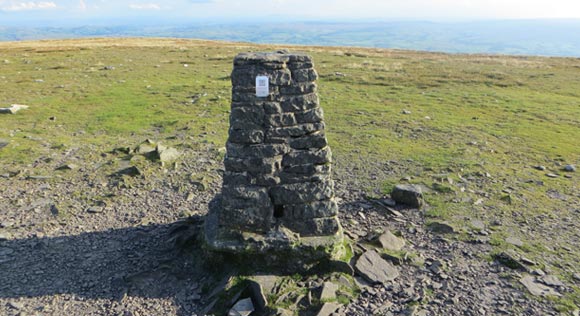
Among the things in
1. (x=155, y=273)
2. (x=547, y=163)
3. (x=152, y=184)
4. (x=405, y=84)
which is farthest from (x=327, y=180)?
(x=405, y=84)

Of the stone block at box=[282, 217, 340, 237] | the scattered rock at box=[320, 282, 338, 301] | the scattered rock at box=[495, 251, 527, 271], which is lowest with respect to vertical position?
the scattered rock at box=[320, 282, 338, 301]

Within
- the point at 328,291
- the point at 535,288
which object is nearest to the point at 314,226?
the point at 328,291

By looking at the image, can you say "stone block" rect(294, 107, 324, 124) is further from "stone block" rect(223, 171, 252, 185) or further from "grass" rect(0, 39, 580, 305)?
"grass" rect(0, 39, 580, 305)

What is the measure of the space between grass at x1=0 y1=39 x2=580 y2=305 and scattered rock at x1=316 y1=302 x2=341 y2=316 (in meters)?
4.49

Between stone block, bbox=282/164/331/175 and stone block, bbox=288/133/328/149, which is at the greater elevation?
stone block, bbox=288/133/328/149

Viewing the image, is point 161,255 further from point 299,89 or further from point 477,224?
point 477,224

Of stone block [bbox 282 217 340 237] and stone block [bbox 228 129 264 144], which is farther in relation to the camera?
stone block [bbox 282 217 340 237]

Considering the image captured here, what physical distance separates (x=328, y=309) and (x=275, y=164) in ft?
8.76

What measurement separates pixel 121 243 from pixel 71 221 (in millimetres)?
1827

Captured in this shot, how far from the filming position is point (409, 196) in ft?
34.7

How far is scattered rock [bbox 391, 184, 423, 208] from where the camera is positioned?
34.6 ft

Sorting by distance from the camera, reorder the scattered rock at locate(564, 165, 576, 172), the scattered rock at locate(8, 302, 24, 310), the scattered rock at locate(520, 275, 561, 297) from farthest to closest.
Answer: the scattered rock at locate(564, 165, 576, 172) < the scattered rock at locate(520, 275, 561, 297) < the scattered rock at locate(8, 302, 24, 310)

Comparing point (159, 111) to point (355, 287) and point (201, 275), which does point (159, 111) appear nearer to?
point (201, 275)

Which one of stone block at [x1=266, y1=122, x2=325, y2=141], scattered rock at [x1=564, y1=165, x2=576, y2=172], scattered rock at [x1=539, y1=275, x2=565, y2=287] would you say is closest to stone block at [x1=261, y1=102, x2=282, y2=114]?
stone block at [x1=266, y1=122, x2=325, y2=141]
